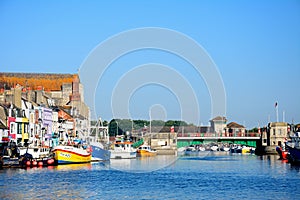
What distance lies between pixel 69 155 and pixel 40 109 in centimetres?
2165

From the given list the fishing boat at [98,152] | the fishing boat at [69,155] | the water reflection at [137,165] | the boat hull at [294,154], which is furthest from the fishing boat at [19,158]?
the boat hull at [294,154]

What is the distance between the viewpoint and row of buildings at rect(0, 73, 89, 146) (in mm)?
97188

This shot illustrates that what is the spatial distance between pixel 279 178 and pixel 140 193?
24.1m

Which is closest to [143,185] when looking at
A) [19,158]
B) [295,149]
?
[19,158]

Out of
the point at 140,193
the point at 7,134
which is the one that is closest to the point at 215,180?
the point at 140,193

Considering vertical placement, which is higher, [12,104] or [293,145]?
[12,104]

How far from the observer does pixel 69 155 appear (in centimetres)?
9425

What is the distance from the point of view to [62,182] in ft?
204

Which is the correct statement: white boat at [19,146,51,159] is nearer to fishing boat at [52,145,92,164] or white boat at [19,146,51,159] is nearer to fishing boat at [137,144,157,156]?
fishing boat at [52,145,92,164]

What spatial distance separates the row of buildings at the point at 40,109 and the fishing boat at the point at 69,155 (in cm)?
849

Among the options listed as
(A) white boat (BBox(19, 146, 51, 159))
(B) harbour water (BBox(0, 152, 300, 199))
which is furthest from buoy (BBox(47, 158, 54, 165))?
(B) harbour water (BBox(0, 152, 300, 199))

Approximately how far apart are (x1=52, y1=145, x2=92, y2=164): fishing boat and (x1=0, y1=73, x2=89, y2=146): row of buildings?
8.49 metres

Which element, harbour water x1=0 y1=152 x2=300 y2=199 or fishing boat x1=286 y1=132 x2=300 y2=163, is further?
fishing boat x1=286 y1=132 x2=300 y2=163

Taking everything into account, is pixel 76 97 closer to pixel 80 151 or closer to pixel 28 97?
pixel 28 97
